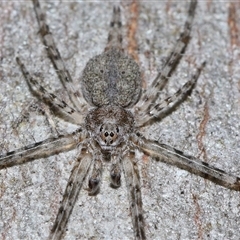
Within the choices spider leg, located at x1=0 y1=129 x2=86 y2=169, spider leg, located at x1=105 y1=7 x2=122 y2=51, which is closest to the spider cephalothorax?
spider leg, located at x1=0 y1=129 x2=86 y2=169

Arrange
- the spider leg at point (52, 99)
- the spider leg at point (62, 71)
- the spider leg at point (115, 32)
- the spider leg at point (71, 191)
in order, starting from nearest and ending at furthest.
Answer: the spider leg at point (71, 191), the spider leg at point (52, 99), the spider leg at point (62, 71), the spider leg at point (115, 32)

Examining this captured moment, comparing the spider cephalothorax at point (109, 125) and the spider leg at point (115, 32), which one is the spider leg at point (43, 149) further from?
the spider leg at point (115, 32)

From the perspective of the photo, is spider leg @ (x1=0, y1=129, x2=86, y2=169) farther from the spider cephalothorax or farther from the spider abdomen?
the spider abdomen

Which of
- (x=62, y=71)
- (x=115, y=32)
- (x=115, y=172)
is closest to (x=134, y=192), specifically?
(x=115, y=172)

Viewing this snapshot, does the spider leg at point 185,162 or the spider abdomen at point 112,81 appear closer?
the spider leg at point 185,162

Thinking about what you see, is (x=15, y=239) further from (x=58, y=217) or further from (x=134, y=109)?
(x=134, y=109)

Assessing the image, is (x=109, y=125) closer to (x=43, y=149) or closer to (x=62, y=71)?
(x=43, y=149)

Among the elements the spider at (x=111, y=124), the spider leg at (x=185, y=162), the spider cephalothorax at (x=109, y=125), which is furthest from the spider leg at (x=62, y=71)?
the spider leg at (x=185, y=162)
